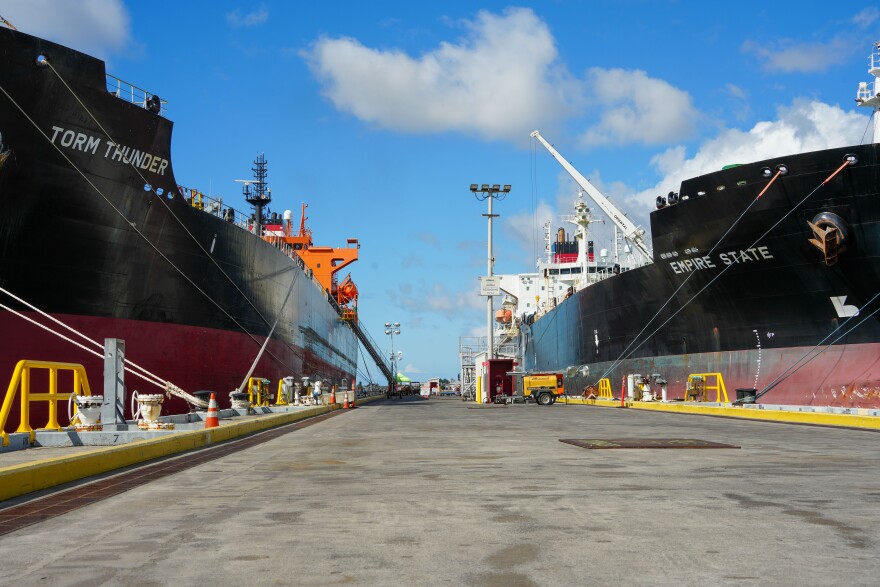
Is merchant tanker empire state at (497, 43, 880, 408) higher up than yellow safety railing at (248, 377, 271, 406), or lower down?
higher up

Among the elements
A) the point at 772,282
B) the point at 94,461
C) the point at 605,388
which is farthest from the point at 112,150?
the point at 605,388

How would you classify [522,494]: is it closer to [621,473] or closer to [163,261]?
[621,473]

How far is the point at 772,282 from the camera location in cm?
2611

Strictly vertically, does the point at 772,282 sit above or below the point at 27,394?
above

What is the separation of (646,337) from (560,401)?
1298cm

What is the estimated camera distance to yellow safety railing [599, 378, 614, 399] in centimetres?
4100

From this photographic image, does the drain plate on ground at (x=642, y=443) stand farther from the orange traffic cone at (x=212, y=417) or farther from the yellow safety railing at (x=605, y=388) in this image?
the yellow safety railing at (x=605, y=388)

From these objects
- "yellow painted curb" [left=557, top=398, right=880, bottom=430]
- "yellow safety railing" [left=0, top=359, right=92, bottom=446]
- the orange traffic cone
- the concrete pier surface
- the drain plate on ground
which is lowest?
"yellow painted curb" [left=557, top=398, right=880, bottom=430]

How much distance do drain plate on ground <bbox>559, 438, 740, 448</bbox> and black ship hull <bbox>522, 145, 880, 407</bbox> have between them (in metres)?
12.1

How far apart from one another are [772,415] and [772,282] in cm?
617

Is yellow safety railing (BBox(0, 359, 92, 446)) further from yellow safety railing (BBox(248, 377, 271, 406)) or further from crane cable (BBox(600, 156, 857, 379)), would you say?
crane cable (BBox(600, 156, 857, 379))

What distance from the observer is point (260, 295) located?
99.2ft

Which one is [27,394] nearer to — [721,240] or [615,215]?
[721,240]

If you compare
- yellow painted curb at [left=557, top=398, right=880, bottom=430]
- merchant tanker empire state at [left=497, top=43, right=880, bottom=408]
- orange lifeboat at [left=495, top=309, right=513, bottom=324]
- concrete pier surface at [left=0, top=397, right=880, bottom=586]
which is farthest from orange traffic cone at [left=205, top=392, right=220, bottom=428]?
orange lifeboat at [left=495, top=309, right=513, bottom=324]
